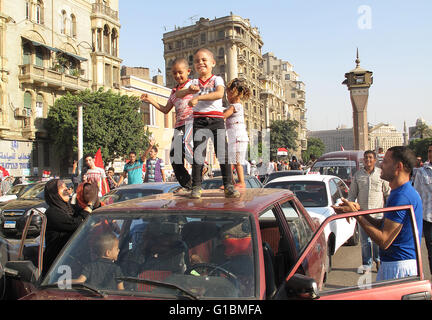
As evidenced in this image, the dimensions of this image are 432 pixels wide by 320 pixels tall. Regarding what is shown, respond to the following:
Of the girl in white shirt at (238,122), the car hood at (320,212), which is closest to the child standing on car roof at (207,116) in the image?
the girl in white shirt at (238,122)

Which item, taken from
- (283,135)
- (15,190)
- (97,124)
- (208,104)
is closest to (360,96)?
(97,124)

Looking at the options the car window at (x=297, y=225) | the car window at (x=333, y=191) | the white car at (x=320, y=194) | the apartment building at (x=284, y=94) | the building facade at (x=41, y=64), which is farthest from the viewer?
the apartment building at (x=284, y=94)

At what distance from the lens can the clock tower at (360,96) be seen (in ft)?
116

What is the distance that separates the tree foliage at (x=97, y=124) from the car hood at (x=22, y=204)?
18.6 meters

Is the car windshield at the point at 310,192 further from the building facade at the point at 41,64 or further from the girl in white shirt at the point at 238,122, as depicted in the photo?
the building facade at the point at 41,64

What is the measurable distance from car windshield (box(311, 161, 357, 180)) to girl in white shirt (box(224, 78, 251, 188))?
947cm

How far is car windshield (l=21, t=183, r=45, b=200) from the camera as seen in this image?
12523 mm

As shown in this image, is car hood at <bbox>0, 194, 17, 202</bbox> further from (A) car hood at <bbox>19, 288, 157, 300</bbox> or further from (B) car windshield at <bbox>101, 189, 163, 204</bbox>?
(A) car hood at <bbox>19, 288, 157, 300</bbox>

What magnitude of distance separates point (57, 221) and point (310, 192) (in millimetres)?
5208

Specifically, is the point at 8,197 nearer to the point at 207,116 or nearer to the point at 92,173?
the point at 92,173

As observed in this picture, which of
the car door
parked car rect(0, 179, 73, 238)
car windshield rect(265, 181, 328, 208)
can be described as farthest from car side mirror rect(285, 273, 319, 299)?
parked car rect(0, 179, 73, 238)
